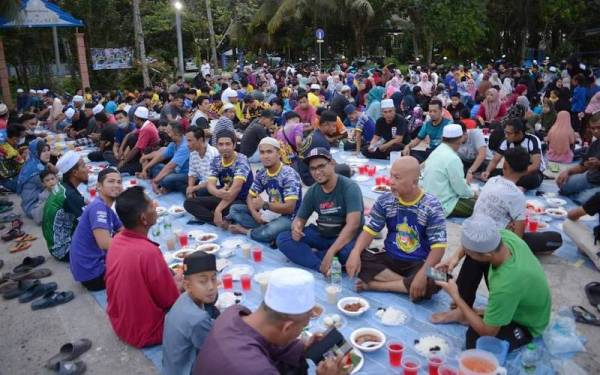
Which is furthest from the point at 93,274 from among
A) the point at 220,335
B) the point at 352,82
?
the point at 352,82

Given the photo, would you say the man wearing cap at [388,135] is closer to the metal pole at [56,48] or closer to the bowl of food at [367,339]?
the bowl of food at [367,339]

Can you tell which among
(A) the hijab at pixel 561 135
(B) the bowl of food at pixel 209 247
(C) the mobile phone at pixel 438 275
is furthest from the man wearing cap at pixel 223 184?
(A) the hijab at pixel 561 135

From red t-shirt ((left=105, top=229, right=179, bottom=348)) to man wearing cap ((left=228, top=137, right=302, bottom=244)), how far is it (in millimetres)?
2238

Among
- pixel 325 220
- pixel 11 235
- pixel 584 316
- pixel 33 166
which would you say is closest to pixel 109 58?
pixel 33 166

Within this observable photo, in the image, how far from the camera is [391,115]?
947cm

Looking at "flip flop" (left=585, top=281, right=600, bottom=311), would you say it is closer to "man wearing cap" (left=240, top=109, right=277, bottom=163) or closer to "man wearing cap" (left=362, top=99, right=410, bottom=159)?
"man wearing cap" (left=362, top=99, right=410, bottom=159)

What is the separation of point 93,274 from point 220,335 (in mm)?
3301

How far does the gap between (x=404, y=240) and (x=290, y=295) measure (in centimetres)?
254

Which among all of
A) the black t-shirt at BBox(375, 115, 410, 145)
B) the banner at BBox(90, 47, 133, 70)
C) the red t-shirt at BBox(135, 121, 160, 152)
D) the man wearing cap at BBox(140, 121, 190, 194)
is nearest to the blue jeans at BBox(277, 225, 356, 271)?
the man wearing cap at BBox(140, 121, 190, 194)

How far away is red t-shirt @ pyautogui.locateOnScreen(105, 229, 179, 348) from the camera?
12.0ft

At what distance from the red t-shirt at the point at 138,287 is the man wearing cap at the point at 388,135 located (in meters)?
6.64

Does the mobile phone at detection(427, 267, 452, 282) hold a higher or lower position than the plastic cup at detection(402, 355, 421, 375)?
higher

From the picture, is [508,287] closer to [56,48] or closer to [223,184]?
[223,184]

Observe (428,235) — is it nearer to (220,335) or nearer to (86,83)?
(220,335)
